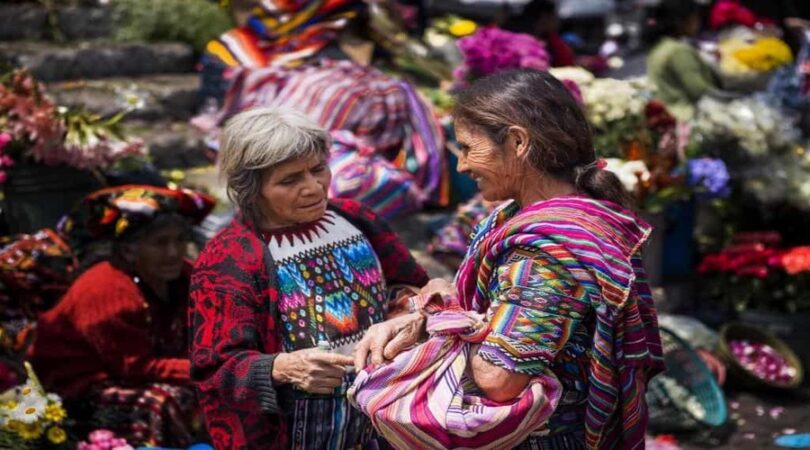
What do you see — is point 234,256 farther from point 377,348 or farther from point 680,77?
point 680,77

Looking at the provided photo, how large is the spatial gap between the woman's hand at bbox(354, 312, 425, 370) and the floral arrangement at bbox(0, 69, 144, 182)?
9.48ft

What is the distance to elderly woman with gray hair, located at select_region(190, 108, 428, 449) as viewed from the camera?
297 centimetres

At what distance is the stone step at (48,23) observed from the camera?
790 cm

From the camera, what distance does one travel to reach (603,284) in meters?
2.40

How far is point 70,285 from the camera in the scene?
16.1 feet

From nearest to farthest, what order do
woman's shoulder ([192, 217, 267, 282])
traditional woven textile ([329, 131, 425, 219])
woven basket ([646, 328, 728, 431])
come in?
woman's shoulder ([192, 217, 267, 282]) → woven basket ([646, 328, 728, 431]) → traditional woven textile ([329, 131, 425, 219])

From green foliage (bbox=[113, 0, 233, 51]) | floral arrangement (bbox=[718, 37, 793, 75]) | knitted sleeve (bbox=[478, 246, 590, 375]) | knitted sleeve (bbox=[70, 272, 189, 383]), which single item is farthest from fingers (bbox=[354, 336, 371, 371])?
floral arrangement (bbox=[718, 37, 793, 75])

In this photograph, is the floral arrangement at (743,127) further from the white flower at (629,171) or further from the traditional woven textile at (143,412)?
the traditional woven textile at (143,412)

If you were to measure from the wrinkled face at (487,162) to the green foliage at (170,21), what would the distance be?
5977mm

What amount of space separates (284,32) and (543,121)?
17.8 feet

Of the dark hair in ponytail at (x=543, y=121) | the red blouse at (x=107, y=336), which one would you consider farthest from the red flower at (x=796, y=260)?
the dark hair in ponytail at (x=543, y=121)

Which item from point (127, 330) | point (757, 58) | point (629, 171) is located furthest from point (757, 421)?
point (757, 58)

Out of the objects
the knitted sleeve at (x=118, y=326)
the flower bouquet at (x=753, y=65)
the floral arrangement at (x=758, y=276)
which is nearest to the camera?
the knitted sleeve at (x=118, y=326)

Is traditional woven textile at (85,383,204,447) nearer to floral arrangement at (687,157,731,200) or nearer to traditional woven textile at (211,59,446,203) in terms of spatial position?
traditional woven textile at (211,59,446,203)
